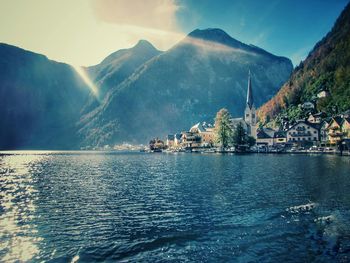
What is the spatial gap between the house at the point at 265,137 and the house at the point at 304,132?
48.7 feet

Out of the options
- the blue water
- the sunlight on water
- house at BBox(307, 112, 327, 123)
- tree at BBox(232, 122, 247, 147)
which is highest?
house at BBox(307, 112, 327, 123)

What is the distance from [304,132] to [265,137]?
83.5 ft

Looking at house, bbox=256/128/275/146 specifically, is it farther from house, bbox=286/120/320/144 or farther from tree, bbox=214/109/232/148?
tree, bbox=214/109/232/148

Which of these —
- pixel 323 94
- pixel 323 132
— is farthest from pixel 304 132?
pixel 323 94

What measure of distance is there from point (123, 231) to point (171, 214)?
6263 mm

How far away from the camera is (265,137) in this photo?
188125mm

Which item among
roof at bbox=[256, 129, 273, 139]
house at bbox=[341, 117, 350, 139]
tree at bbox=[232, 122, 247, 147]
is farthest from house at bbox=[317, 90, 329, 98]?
tree at bbox=[232, 122, 247, 147]

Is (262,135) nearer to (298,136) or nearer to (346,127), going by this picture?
(298,136)

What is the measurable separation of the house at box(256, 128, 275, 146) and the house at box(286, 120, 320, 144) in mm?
14838

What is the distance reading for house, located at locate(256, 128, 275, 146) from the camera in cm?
18527

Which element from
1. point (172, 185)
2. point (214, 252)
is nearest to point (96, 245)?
point (214, 252)

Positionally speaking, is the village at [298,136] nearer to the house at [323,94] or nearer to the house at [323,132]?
the house at [323,132]

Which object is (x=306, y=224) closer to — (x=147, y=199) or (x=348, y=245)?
(x=348, y=245)

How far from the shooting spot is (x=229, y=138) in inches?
6294
